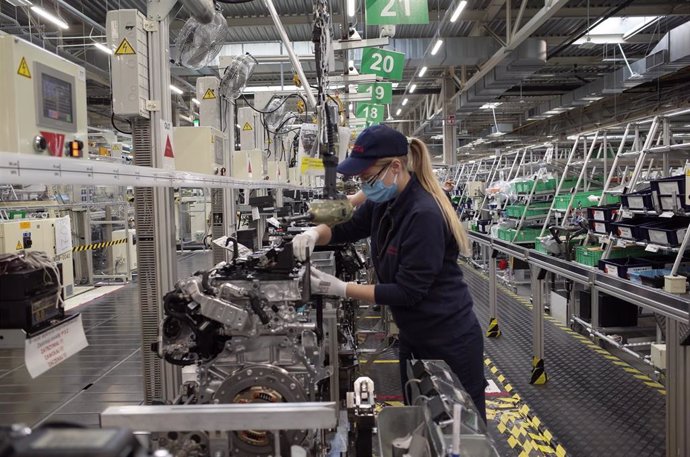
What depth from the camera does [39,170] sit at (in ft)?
4.54

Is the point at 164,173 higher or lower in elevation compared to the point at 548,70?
lower

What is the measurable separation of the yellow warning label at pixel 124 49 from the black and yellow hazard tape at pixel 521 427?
136 inches

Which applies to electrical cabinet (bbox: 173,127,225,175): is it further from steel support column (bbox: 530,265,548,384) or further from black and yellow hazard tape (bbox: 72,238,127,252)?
black and yellow hazard tape (bbox: 72,238,127,252)

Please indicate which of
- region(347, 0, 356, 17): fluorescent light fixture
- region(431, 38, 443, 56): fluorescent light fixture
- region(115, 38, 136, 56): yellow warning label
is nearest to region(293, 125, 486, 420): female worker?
region(115, 38, 136, 56): yellow warning label

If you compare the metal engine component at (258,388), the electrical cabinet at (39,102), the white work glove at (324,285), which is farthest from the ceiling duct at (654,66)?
the electrical cabinet at (39,102)

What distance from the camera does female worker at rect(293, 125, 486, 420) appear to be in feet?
6.52

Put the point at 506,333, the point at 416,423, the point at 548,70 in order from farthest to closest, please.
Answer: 1. the point at 548,70
2. the point at 506,333
3. the point at 416,423

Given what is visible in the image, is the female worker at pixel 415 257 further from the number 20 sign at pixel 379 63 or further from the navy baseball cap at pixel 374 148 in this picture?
the number 20 sign at pixel 379 63

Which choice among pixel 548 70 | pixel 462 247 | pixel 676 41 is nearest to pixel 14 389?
pixel 462 247

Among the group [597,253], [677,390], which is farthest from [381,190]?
[597,253]

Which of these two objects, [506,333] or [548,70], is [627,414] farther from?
[548,70]

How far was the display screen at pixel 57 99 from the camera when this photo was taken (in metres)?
1.49

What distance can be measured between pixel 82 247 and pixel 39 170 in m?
9.01

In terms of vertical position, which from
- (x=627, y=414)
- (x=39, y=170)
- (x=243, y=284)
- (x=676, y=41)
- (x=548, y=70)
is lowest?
(x=627, y=414)
